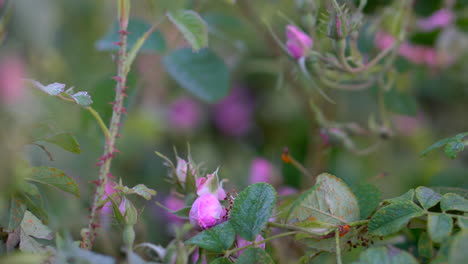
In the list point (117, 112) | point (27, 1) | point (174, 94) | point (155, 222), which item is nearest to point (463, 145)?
point (117, 112)

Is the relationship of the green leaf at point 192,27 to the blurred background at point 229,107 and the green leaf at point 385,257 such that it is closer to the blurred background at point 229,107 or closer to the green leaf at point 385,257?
the blurred background at point 229,107

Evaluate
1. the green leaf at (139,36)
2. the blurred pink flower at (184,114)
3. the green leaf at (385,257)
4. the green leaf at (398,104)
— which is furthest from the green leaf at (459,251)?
the blurred pink flower at (184,114)

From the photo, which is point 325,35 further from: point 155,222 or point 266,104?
point 266,104

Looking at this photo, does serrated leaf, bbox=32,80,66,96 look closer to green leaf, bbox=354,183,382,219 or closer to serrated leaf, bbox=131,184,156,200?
serrated leaf, bbox=131,184,156,200

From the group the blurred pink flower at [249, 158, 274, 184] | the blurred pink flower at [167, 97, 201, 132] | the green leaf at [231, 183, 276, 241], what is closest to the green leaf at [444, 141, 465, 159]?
the green leaf at [231, 183, 276, 241]

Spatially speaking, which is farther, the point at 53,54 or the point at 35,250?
the point at 53,54
